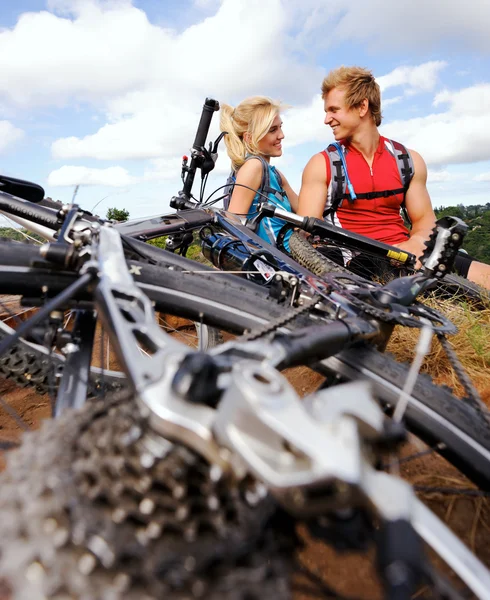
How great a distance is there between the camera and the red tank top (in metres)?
3.83

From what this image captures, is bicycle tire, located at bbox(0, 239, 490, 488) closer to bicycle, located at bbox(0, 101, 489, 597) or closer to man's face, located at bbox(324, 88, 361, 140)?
bicycle, located at bbox(0, 101, 489, 597)

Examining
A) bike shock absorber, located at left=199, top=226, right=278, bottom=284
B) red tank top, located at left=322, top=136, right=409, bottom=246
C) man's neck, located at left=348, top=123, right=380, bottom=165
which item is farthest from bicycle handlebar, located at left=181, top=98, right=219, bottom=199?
man's neck, located at left=348, top=123, right=380, bottom=165

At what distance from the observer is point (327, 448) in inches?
18.4

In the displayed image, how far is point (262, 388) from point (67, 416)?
31cm

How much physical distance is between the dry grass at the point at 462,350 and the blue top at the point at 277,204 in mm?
1292

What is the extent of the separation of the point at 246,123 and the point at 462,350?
315cm

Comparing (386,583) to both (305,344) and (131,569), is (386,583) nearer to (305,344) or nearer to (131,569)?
(131,569)

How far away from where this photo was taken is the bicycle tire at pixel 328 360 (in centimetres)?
102

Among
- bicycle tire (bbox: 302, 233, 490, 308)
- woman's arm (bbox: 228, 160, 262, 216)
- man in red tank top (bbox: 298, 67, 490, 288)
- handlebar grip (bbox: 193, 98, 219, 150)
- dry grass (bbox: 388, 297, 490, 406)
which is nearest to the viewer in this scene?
dry grass (bbox: 388, 297, 490, 406)

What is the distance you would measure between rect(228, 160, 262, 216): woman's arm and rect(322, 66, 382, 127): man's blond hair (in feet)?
3.28

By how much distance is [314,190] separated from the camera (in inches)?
148

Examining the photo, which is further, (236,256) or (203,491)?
(236,256)

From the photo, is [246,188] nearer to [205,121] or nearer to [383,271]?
[205,121]

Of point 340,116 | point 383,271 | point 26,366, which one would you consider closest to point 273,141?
point 340,116
